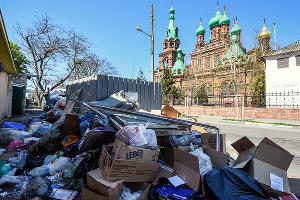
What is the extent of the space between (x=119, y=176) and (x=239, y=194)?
3.72ft

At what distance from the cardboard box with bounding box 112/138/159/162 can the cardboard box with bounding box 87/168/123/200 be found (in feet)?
0.86

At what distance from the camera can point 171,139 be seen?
8.42ft

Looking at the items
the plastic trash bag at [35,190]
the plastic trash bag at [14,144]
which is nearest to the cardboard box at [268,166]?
the plastic trash bag at [35,190]

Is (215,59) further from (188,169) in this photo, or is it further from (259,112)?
(188,169)

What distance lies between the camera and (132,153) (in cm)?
182

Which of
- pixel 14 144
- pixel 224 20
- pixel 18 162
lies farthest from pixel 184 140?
pixel 224 20

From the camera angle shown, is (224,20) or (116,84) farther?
(224,20)

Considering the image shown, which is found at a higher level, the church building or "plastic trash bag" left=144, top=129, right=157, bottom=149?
the church building

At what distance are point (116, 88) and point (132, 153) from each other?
4.59m

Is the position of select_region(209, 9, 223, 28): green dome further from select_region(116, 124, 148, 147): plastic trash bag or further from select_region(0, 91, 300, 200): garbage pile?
select_region(116, 124, 148, 147): plastic trash bag

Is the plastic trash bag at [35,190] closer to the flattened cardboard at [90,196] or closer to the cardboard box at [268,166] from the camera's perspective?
the flattened cardboard at [90,196]

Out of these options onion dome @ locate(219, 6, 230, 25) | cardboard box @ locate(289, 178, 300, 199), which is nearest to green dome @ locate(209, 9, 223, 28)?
onion dome @ locate(219, 6, 230, 25)

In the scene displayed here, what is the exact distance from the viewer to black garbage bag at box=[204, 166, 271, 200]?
1452mm

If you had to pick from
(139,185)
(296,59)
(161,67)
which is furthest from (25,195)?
(161,67)
